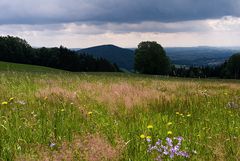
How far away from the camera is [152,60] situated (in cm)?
9281

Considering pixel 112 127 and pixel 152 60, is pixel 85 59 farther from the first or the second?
pixel 112 127

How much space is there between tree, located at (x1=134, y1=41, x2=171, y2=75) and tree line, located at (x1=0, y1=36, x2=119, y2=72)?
698 inches

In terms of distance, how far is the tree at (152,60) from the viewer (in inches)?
3637

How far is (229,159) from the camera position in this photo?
3895mm

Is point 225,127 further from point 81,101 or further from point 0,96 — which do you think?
point 0,96

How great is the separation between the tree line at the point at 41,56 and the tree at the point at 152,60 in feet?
58.1

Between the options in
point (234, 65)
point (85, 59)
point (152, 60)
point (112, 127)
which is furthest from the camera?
point (85, 59)

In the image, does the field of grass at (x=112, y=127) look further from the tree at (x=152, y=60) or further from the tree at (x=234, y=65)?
the tree at (x=234, y=65)

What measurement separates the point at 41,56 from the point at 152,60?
3768 centimetres

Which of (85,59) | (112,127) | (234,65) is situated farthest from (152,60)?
(112,127)

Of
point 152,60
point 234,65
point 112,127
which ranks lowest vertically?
point 234,65

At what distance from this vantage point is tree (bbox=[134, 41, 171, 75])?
303ft

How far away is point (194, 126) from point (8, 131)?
3070 mm

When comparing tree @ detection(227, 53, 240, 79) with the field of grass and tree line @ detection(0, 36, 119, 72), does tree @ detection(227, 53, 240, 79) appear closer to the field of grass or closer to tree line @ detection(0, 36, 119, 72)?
tree line @ detection(0, 36, 119, 72)
